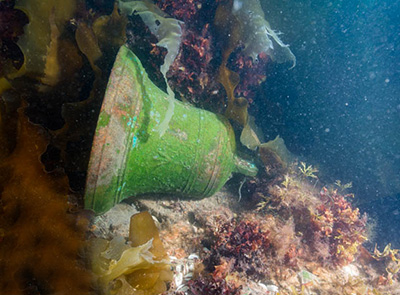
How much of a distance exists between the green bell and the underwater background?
12.7 ft

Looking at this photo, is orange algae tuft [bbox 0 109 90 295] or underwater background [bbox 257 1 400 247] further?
underwater background [bbox 257 1 400 247]

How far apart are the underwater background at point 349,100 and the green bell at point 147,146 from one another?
3.86 m

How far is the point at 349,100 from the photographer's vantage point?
801 cm

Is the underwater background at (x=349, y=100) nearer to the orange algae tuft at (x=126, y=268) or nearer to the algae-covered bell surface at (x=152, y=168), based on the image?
the algae-covered bell surface at (x=152, y=168)

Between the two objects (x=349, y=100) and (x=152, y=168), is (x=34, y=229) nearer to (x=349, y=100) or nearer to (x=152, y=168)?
(x=152, y=168)

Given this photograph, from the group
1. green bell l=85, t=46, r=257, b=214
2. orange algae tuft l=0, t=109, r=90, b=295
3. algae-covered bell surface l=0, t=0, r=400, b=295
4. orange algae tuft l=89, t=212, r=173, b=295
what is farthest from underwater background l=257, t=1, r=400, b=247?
orange algae tuft l=0, t=109, r=90, b=295

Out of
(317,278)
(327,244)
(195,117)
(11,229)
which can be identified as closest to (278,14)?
(195,117)

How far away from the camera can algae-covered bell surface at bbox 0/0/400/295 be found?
181 centimetres

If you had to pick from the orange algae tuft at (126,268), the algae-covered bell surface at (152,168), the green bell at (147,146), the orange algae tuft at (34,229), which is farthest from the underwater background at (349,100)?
the orange algae tuft at (34,229)

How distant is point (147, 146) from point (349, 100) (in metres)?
7.99

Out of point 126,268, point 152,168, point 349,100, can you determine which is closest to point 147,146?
point 152,168

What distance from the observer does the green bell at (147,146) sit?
228 cm

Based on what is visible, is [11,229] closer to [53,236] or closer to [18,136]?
[53,236]

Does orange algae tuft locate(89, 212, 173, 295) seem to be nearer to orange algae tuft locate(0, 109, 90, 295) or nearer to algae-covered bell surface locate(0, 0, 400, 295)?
algae-covered bell surface locate(0, 0, 400, 295)
